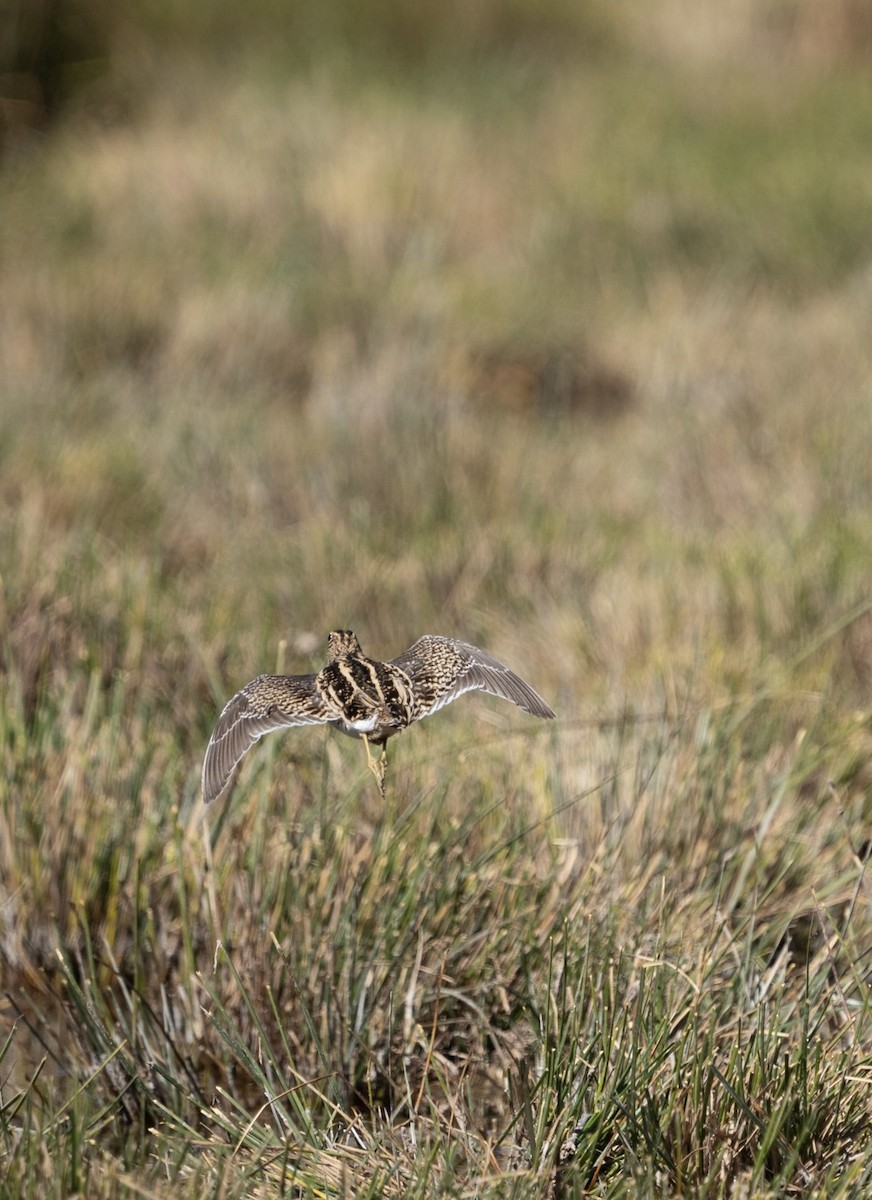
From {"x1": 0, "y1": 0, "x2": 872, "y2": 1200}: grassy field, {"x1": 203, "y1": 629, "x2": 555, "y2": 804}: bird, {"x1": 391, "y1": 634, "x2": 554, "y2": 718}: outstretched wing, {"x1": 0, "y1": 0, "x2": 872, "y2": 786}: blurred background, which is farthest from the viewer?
{"x1": 0, "y1": 0, "x2": 872, "y2": 786}: blurred background

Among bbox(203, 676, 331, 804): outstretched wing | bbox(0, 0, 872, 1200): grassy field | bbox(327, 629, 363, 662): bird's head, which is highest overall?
bbox(327, 629, 363, 662): bird's head

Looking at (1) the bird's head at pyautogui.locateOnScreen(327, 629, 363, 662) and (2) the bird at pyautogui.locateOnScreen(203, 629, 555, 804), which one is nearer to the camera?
(2) the bird at pyautogui.locateOnScreen(203, 629, 555, 804)

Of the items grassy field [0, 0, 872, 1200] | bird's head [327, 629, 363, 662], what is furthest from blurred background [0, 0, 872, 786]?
bird's head [327, 629, 363, 662]

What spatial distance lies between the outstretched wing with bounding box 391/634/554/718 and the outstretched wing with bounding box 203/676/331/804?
0.32 ft

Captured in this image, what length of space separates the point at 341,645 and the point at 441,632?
1956 millimetres

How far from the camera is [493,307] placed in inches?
237

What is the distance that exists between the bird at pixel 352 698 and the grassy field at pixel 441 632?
0.49 metres

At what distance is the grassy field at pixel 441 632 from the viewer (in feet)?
5.69

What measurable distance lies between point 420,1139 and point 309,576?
6.08ft

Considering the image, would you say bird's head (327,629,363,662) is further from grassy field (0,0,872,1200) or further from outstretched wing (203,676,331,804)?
grassy field (0,0,872,1200)

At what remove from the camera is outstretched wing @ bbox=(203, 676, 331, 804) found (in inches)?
48.1

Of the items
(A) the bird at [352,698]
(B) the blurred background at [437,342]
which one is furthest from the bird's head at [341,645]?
(B) the blurred background at [437,342]

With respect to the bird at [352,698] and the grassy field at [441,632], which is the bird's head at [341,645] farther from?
the grassy field at [441,632]

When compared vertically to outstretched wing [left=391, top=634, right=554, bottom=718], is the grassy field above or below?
below
